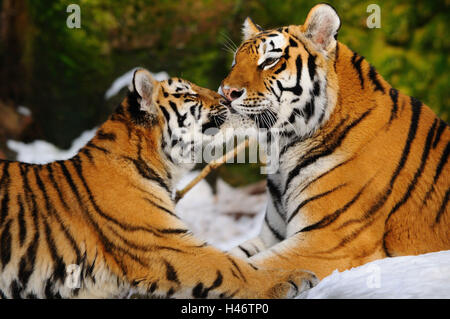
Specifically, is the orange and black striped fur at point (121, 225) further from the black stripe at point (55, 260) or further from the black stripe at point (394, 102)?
the black stripe at point (394, 102)

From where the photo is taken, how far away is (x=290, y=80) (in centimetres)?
225

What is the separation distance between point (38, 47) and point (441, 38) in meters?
3.72

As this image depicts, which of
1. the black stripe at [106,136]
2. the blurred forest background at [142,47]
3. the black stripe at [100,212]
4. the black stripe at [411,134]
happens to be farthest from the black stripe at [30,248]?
the blurred forest background at [142,47]

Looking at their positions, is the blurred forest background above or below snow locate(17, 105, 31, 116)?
above

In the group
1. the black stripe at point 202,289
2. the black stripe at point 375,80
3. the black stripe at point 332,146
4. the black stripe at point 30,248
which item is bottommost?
the black stripe at point 202,289

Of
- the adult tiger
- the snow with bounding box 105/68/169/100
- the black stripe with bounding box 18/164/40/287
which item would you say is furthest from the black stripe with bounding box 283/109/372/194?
the snow with bounding box 105/68/169/100

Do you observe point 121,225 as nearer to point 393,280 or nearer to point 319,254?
point 319,254

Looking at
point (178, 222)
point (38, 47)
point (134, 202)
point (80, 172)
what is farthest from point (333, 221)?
point (38, 47)

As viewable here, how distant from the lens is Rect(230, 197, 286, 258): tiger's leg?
2.49 meters

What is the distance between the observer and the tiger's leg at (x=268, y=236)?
2490 mm

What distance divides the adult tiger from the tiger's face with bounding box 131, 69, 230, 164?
0.39 feet

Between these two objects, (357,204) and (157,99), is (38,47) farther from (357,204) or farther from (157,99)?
(357,204)

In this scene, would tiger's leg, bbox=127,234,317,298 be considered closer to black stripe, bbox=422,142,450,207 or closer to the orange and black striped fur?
the orange and black striped fur

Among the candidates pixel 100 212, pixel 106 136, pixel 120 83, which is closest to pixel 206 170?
pixel 106 136
